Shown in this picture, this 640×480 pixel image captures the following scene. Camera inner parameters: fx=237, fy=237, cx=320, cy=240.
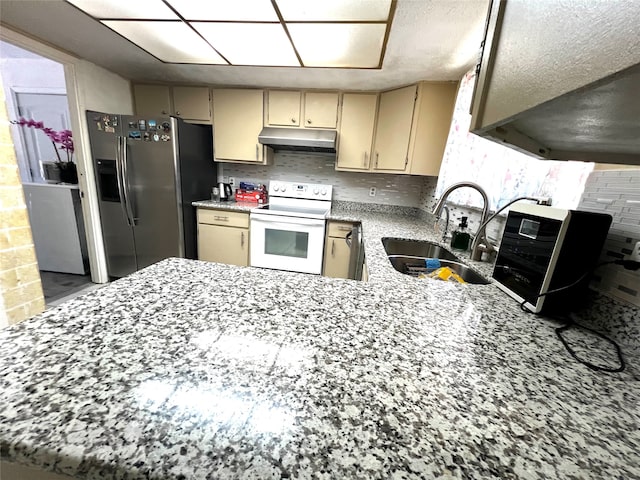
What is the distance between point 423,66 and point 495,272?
1.69 meters

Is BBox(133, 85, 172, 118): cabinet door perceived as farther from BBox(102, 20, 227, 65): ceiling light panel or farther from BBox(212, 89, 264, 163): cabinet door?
BBox(102, 20, 227, 65): ceiling light panel

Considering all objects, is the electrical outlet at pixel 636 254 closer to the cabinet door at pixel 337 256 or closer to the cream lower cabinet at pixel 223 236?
the cabinet door at pixel 337 256

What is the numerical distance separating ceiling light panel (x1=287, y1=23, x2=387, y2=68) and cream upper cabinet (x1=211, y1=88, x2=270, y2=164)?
859mm

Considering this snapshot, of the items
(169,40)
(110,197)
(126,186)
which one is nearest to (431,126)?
(169,40)

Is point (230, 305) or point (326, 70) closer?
point (230, 305)

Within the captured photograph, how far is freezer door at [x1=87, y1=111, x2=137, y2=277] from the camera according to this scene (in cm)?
216

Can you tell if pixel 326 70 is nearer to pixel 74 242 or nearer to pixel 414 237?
pixel 414 237

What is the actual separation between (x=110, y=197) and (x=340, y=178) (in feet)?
7.75

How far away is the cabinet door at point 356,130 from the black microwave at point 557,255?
6.18ft

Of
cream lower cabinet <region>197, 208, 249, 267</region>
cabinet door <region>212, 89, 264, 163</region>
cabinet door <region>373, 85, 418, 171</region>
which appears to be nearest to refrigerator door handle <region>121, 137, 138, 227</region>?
cream lower cabinet <region>197, 208, 249, 267</region>

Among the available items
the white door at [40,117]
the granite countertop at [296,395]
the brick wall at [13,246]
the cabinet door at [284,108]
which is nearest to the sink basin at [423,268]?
the granite countertop at [296,395]

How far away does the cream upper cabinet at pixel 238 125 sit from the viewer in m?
2.46

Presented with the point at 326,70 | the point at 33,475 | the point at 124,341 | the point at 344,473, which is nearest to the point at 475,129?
the point at 344,473

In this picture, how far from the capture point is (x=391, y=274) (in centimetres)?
85
